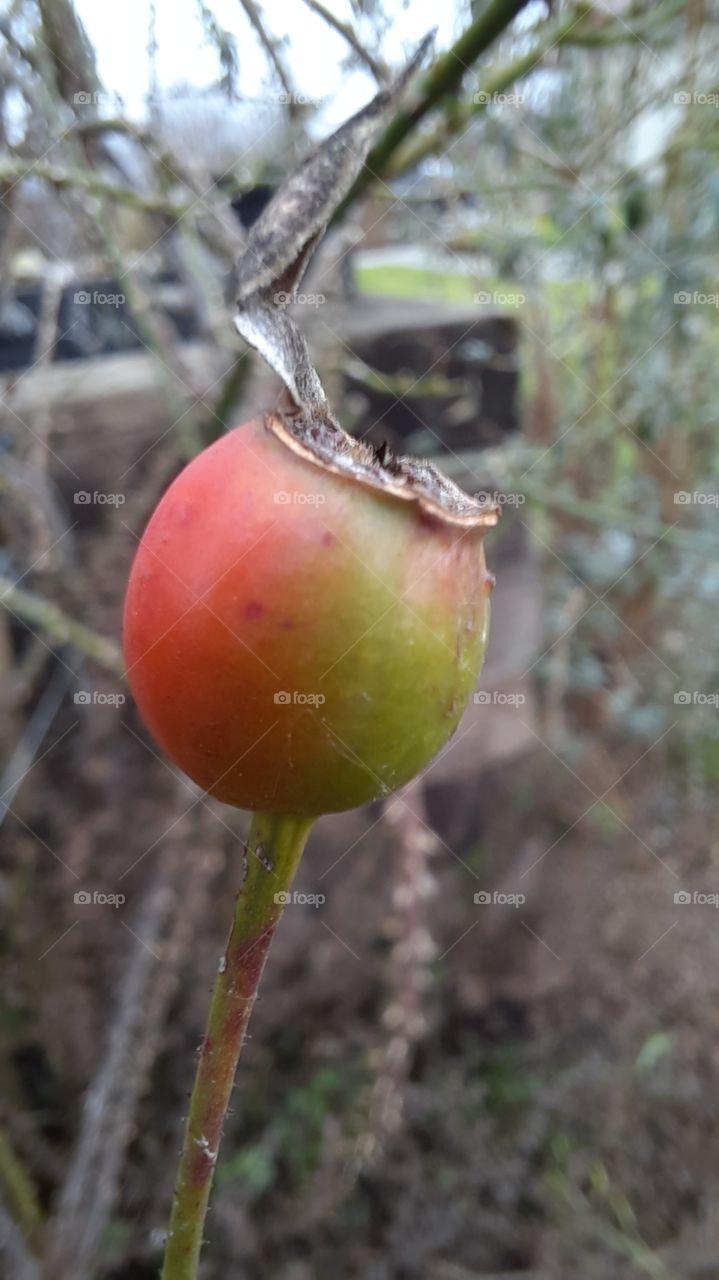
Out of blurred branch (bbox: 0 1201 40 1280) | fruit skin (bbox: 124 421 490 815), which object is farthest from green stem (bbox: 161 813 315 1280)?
blurred branch (bbox: 0 1201 40 1280)

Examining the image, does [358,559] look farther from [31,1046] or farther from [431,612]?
[31,1046]

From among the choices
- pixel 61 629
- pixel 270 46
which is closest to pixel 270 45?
pixel 270 46

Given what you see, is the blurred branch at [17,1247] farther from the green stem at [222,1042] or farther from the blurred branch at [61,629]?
the green stem at [222,1042]

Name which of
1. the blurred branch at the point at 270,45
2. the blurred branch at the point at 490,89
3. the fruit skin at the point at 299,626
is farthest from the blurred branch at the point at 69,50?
the fruit skin at the point at 299,626

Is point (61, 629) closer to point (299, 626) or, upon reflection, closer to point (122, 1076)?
point (122, 1076)

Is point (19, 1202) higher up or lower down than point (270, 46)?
lower down

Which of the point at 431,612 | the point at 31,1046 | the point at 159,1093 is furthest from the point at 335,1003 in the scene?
the point at 431,612
